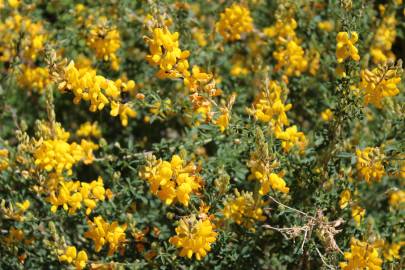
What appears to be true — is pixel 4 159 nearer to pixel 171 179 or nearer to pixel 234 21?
pixel 171 179

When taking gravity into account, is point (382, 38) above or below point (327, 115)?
above

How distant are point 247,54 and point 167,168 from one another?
7.87 feet

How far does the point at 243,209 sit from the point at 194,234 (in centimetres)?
53

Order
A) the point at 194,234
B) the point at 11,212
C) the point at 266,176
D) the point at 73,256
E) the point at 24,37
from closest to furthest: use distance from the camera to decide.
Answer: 1. the point at 194,234
2. the point at 266,176
3. the point at 73,256
4. the point at 11,212
5. the point at 24,37

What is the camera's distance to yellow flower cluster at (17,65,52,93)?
4.04 metres

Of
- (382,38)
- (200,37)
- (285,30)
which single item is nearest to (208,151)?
(200,37)

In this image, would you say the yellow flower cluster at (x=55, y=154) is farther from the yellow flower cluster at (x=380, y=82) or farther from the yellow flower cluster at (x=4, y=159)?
the yellow flower cluster at (x=380, y=82)

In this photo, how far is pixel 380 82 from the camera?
2709 mm

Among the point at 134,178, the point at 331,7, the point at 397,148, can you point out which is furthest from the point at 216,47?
the point at 397,148

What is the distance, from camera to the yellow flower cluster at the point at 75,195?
9.17ft

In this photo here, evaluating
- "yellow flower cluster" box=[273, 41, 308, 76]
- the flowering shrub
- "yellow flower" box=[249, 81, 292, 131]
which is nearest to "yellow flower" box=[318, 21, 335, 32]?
the flowering shrub

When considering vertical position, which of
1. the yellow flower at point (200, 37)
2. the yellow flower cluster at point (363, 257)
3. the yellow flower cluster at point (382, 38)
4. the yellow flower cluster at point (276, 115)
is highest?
the yellow flower cluster at point (382, 38)

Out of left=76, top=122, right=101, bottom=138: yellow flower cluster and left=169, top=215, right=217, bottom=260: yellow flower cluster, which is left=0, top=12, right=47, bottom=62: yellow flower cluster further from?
left=169, top=215, right=217, bottom=260: yellow flower cluster

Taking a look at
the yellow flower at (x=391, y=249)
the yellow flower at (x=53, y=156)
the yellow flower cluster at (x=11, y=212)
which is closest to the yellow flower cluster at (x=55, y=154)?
the yellow flower at (x=53, y=156)
